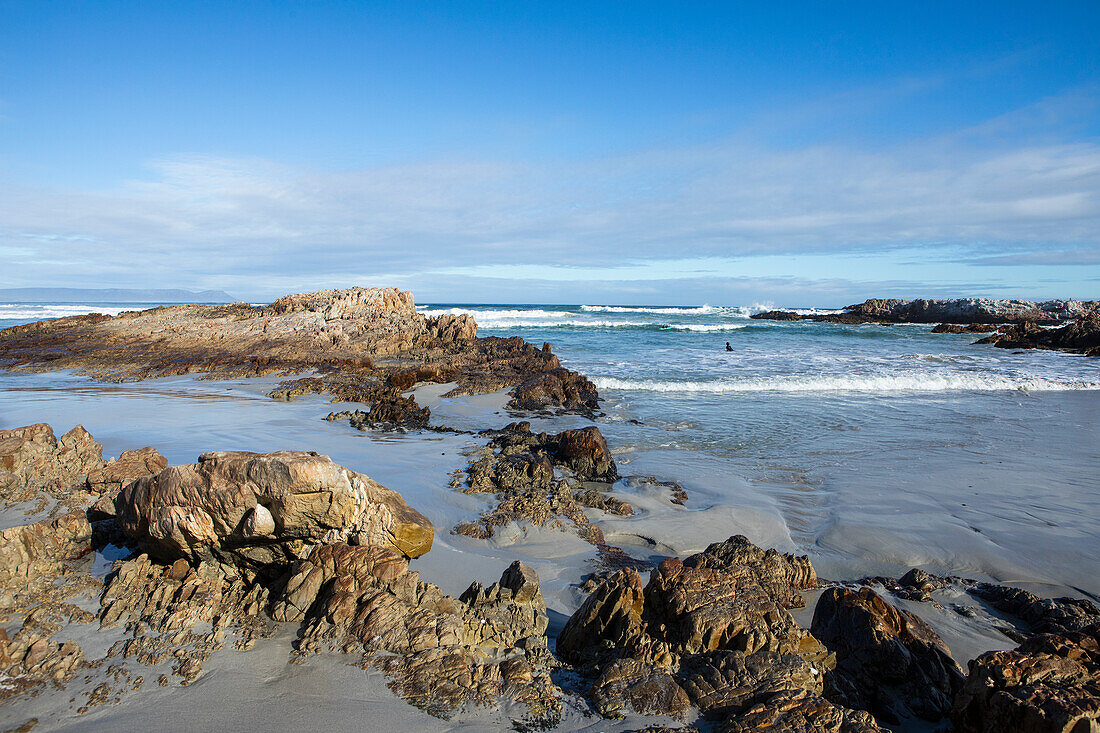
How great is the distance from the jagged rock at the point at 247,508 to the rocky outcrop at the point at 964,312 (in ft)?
174

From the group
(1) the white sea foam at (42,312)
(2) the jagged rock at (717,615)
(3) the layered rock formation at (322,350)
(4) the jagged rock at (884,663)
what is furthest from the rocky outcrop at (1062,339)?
(1) the white sea foam at (42,312)

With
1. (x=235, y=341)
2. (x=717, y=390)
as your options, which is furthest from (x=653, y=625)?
(x=235, y=341)

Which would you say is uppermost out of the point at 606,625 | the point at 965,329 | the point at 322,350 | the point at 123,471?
the point at 965,329

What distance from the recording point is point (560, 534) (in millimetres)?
5125

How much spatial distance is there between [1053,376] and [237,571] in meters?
22.5

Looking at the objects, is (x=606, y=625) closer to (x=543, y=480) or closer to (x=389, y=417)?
(x=543, y=480)

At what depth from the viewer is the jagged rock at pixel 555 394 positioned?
11242 millimetres

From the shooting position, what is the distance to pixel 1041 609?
151 inches

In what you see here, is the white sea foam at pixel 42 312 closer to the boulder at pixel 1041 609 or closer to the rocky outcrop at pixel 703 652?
the rocky outcrop at pixel 703 652

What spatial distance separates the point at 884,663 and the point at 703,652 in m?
0.96

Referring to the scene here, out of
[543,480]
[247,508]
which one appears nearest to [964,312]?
[543,480]

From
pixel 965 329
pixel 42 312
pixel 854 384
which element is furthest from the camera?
pixel 42 312

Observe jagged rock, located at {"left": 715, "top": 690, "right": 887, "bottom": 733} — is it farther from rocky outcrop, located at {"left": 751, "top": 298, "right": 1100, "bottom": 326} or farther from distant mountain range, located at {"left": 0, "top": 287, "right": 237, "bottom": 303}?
distant mountain range, located at {"left": 0, "top": 287, "right": 237, "bottom": 303}

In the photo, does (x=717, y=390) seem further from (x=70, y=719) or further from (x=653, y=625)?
(x=70, y=719)
